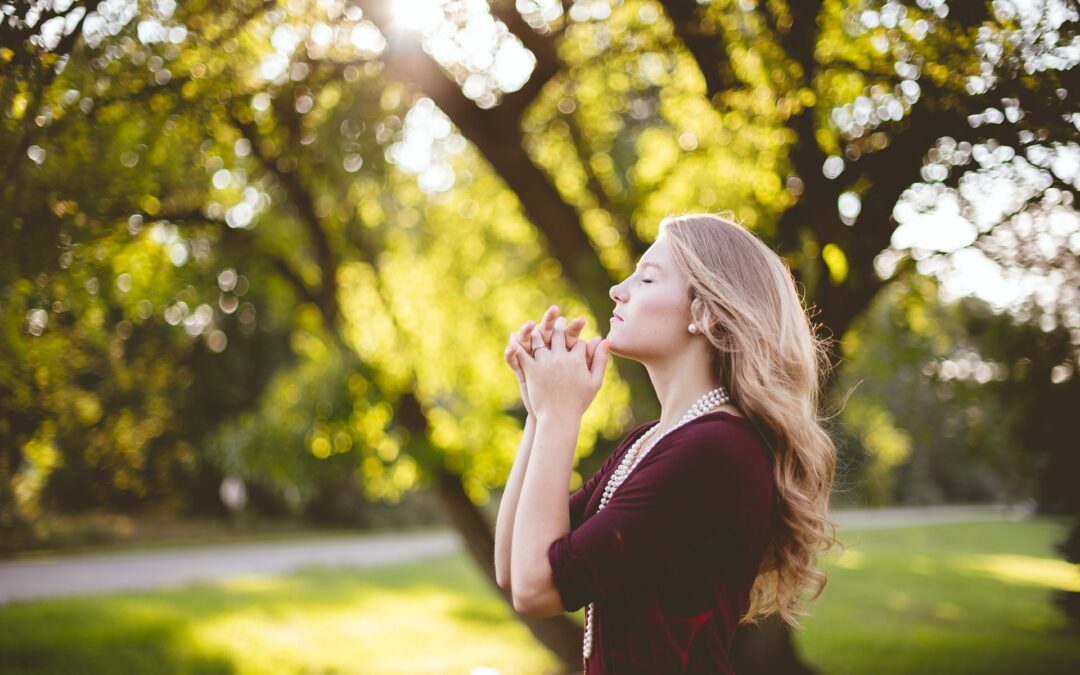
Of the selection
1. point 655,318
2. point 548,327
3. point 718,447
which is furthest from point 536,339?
point 718,447

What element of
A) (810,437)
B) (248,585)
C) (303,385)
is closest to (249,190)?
(303,385)

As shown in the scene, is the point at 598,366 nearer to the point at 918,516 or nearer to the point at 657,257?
the point at 657,257

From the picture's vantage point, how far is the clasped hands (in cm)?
179

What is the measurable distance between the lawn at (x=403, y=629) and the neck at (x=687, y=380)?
18.8ft

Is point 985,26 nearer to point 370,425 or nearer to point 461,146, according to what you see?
point 370,425

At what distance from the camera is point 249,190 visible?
21.2 ft

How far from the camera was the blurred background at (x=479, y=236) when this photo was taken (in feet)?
11.8

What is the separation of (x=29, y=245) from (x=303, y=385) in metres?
3.07

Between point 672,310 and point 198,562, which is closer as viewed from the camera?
point 672,310

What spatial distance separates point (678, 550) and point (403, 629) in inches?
427

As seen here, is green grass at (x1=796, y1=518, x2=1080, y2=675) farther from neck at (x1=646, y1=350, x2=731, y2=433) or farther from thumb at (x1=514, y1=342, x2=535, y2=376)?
thumb at (x1=514, y1=342, x2=535, y2=376)

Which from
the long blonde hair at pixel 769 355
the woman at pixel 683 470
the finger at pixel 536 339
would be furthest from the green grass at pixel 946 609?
the finger at pixel 536 339

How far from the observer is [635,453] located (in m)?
2.03

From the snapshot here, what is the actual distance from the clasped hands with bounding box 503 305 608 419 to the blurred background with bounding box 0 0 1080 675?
1.01m
